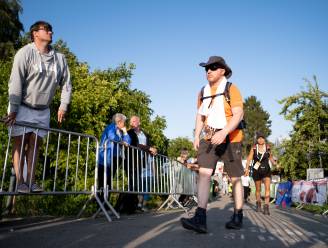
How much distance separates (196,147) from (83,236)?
170 cm

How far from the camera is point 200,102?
4.73 metres

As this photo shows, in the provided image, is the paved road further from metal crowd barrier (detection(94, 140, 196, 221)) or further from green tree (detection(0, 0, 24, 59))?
green tree (detection(0, 0, 24, 59))

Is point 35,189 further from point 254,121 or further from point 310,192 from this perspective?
point 254,121

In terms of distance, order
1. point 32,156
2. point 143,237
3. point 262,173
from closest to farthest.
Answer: point 143,237 < point 32,156 < point 262,173

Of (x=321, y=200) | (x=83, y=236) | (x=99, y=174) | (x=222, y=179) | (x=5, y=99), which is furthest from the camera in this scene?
(x=222, y=179)

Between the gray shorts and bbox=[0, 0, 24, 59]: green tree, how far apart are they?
23.4 m

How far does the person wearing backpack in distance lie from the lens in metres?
4.29

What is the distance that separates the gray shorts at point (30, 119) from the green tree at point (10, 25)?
23433 mm

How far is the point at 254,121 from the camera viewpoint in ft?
282

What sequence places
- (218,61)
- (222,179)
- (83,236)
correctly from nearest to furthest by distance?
(83,236) < (218,61) < (222,179)

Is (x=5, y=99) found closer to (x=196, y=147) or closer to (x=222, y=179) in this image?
(x=196, y=147)

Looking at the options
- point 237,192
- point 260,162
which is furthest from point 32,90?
point 260,162

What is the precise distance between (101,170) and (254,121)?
270 ft

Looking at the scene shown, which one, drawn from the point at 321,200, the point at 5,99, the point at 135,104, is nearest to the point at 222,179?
the point at 135,104
